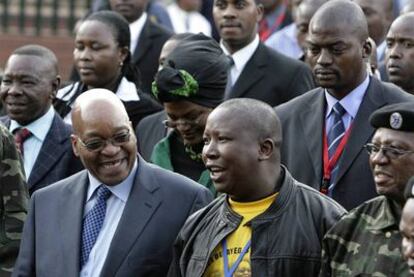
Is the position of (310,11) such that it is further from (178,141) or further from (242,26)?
(178,141)

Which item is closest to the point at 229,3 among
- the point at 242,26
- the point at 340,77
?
the point at 242,26

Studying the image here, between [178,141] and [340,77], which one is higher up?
[340,77]

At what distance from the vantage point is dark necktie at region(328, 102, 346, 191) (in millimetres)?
9070

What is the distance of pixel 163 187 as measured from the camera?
8.56 meters

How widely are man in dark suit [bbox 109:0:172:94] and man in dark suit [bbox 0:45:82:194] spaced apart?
1413 mm

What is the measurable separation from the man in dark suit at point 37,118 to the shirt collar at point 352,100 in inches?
78.2

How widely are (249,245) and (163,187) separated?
37.8 inches

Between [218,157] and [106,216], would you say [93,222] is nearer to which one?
[106,216]

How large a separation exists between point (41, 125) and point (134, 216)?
2.35m

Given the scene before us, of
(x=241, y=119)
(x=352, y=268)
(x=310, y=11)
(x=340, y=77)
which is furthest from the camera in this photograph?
(x=310, y=11)

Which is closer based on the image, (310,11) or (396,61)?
(396,61)

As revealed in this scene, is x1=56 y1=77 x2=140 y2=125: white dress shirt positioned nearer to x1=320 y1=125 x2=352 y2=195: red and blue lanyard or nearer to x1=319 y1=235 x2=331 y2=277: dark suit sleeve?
x1=320 y1=125 x2=352 y2=195: red and blue lanyard

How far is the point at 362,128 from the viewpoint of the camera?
9.06 m

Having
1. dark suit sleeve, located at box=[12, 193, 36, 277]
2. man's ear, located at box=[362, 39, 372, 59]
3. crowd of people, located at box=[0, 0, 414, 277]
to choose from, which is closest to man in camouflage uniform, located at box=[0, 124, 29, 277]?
crowd of people, located at box=[0, 0, 414, 277]
